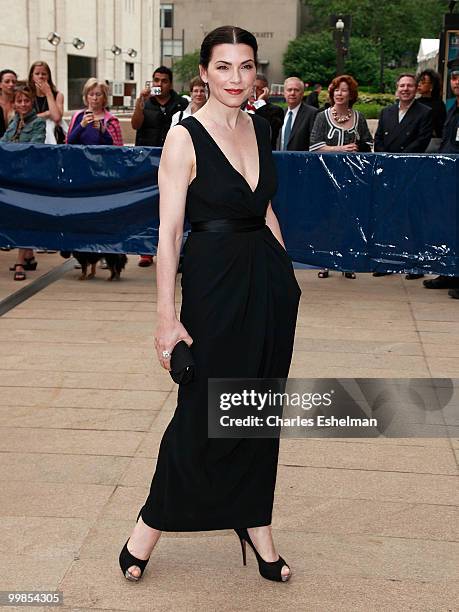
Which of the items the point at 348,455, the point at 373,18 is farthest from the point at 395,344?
the point at 373,18

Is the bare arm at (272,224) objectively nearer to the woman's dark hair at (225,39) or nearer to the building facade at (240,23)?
the woman's dark hair at (225,39)

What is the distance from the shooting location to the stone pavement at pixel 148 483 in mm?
3787

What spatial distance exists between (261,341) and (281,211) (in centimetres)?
609

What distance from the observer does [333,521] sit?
4.42m

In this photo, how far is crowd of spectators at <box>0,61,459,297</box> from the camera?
10141 mm

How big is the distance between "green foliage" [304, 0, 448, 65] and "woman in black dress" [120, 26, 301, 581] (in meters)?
75.9

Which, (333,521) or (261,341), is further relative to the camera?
(333,521)

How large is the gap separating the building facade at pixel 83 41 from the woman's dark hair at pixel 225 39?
41.2 meters

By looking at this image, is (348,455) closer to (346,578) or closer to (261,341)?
(346,578)

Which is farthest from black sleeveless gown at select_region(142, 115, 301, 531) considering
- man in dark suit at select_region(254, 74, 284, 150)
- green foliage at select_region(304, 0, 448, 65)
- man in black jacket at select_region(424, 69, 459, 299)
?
green foliage at select_region(304, 0, 448, 65)

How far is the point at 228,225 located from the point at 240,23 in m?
92.8

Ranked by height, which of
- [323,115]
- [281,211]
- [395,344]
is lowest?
[395,344]

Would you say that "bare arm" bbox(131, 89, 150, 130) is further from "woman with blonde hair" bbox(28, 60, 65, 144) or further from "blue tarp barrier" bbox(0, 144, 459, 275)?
"blue tarp barrier" bbox(0, 144, 459, 275)

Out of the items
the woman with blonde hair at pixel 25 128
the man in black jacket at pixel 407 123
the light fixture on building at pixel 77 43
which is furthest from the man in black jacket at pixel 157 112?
the light fixture on building at pixel 77 43
